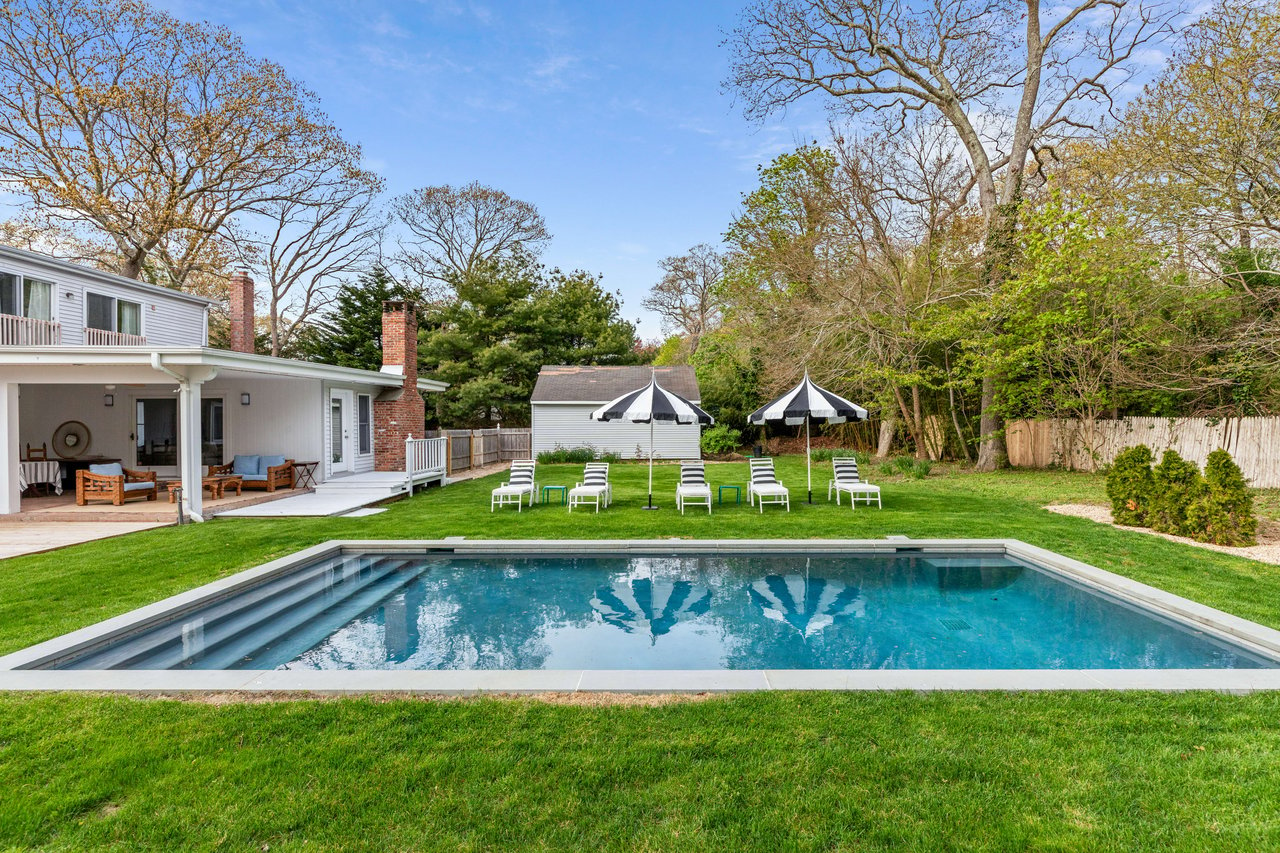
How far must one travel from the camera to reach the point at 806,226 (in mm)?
20359

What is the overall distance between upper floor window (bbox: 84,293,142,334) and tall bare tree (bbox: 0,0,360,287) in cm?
620

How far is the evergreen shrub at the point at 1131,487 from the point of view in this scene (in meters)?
9.78

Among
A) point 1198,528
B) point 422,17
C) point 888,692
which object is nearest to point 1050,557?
point 1198,528

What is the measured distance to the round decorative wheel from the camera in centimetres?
1482

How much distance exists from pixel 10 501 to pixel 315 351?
2198cm

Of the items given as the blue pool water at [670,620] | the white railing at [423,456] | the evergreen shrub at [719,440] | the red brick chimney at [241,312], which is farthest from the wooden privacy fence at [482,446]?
the blue pool water at [670,620]

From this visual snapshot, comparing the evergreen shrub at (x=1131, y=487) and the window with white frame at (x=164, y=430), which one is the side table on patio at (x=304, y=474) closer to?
the window with white frame at (x=164, y=430)

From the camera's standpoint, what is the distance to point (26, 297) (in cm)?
1437

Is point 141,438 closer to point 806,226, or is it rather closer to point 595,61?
point 595,61

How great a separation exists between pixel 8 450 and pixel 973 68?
83.7ft

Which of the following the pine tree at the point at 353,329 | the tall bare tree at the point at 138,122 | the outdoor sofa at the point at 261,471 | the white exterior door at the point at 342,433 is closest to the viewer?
the outdoor sofa at the point at 261,471

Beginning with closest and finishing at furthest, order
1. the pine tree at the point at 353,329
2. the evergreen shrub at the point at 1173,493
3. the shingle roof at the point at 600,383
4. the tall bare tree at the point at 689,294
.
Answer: the evergreen shrub at the point at 1173,493 → the shingle roof at the point at 600,383 → the pine tree at the point at 353,329 → the tall bare tree at the point at 689,294

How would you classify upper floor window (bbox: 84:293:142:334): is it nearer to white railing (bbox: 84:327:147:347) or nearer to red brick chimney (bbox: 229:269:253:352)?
white railing (bbox: 84:327:147:347)

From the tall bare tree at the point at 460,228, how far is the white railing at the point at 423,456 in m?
19.1
